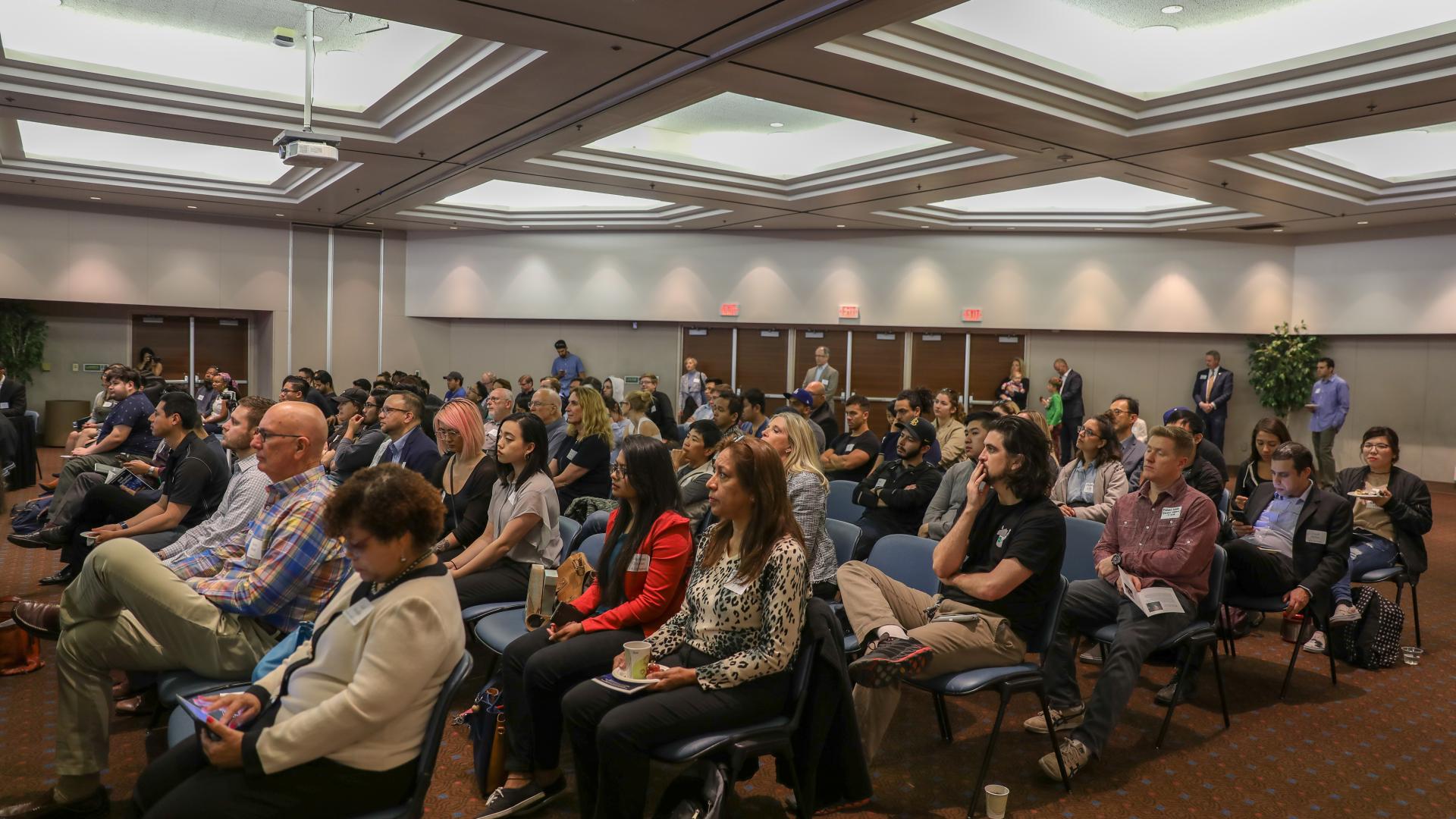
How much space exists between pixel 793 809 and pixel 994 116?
5.71 m

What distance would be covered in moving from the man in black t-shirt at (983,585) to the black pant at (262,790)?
159cm

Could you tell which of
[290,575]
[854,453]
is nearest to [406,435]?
[290,575]

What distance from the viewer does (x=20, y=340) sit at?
42.8ft

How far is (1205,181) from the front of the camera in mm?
9383

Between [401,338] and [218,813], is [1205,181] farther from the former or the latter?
[401,338]

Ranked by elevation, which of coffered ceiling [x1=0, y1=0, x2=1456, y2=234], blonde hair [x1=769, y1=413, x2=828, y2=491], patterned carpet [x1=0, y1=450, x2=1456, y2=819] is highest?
coffered ceiling [x1=0, y1=0, x2=1456, y2=234]

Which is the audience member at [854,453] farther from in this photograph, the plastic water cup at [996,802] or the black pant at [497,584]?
the plastic water cup at [996,802]

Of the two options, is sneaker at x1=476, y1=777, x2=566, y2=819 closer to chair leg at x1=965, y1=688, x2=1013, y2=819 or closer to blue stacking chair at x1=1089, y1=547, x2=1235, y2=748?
chair leg at x1=965, y1=688, x2=1013, y2=819

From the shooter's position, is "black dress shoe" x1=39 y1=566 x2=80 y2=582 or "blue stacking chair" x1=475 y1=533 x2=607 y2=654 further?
"black dress shoe" x1=39 y1=566 x2=80 y2=582

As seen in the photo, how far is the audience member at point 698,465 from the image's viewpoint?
4539 mm

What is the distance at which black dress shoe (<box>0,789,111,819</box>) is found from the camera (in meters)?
2.91

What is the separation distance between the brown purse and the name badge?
10.4 feet

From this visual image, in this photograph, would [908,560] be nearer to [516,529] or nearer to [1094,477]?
[516,529]

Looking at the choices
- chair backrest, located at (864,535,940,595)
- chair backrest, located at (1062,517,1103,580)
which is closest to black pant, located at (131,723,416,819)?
chair backrest, located at (864,535,940,595)
